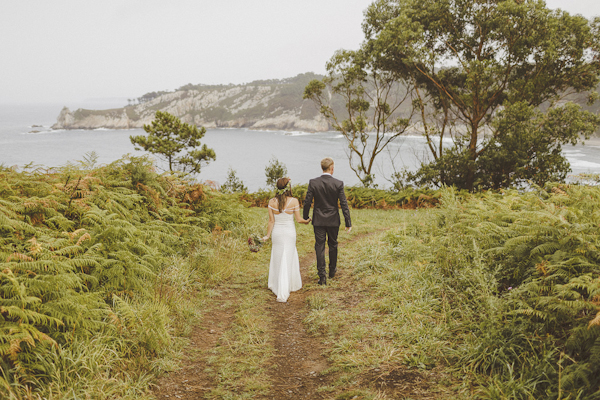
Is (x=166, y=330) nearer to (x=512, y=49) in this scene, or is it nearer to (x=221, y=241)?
(x=221, y=241)

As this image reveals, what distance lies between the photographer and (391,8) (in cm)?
2444

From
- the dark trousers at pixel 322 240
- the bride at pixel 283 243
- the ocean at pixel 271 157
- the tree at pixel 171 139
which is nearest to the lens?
the bride at pixel 283 243

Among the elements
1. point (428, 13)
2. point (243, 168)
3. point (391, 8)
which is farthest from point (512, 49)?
point (243, 168)

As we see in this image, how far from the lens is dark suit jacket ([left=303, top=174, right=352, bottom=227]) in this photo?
22.2 ft

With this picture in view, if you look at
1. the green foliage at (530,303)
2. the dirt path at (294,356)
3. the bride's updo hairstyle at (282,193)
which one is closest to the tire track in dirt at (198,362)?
the dirt path at (294,356)

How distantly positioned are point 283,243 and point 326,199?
1.19 meters

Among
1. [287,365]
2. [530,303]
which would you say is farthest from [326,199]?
[530,303]

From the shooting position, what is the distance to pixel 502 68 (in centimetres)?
2086

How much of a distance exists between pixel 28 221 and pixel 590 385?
6976 mm

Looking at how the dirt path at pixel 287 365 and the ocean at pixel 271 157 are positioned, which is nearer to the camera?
the dirt path at pixel 287 365

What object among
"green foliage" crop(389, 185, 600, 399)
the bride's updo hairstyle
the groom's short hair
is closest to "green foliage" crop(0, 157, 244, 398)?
the bride's updo hairstyle

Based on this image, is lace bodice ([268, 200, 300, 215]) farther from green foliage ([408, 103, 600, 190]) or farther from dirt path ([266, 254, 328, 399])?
green foliage ([408, 103, 600, 190])

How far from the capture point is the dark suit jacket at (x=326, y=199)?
6.75 meters

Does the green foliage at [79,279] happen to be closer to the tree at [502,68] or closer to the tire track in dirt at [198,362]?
the tire track in dirt at [198,362]
